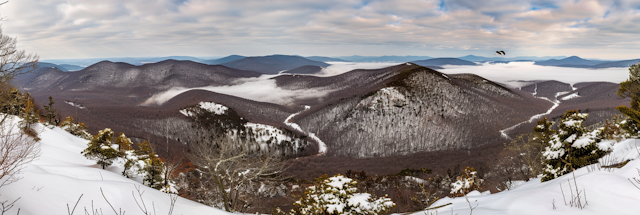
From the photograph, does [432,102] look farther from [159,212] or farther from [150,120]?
[159,212]

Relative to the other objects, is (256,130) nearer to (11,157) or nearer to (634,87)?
(11,157)

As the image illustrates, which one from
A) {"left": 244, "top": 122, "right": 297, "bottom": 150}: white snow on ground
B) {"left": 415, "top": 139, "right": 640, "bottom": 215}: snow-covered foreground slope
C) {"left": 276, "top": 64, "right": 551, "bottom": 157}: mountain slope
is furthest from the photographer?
{"left": 276, "top": 64, "right": 551, "bottom": 157}: mountain slope

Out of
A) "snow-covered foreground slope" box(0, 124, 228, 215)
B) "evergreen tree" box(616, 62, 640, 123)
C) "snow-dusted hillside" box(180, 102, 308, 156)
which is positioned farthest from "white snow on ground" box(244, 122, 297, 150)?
"evergreen tree" box(616, 62, 640, 123)

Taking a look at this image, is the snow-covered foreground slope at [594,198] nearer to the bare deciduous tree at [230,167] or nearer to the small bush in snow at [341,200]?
the small bush in snow at [341,200]

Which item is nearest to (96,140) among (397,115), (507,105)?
(397,115)

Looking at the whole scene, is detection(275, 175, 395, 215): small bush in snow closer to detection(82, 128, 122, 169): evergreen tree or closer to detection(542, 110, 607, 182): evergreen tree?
detection(542, 110, 607, 182): evergreen tree

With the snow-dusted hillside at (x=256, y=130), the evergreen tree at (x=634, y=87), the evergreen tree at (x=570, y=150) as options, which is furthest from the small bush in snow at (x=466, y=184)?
the snow-dusted hillside at (x=256, y=130)

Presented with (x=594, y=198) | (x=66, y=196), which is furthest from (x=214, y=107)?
(x=594, y=198)

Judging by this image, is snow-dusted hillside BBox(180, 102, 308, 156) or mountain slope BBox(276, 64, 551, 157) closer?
snow-dusted hillside BBox(180, 102, 308, 156)

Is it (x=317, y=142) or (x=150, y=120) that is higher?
(x=150, y=120)
